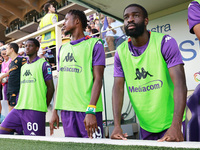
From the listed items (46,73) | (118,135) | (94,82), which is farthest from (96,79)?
(46,73)

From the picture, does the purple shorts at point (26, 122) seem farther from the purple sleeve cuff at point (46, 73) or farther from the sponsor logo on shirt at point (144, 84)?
the sponsor logo on shirt at point (144, 84)

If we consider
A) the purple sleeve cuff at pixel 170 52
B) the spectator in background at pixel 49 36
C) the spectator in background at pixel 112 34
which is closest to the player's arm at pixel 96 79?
the purple sleeve cuff at pixel 170 52

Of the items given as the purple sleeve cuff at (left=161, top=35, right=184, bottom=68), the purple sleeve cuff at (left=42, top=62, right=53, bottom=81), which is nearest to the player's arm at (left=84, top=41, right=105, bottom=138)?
the purple sleeve cuff at (left=161, top=35, right=184, bottom=68)

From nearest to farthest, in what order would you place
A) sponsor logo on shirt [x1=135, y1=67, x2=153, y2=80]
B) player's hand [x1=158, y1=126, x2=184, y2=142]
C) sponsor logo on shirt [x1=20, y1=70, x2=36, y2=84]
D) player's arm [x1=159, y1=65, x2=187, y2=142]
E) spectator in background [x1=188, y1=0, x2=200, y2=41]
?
player's hand [x1=158, y1=126, x2=184, y2=142] < player's arm [x1=159, y1=65, x2=187, y2=142] < spectator in background [x1=188, y1=0, x2=200, y2=41] < sponsor logo on shirt [x1=135, y1=67, x2=153, y2=80] < sponsor logo on shirt [x1=20, y1=70, x2=36, y2=84]

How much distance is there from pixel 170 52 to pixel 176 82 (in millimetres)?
218

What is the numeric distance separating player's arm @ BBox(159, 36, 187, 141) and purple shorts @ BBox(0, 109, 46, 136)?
1796mm

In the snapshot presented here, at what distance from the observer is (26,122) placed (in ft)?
9.35

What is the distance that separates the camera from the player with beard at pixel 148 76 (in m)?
1.66

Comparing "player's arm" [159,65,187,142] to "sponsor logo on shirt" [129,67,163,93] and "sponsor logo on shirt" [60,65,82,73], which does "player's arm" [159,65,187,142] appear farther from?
"sponsor logo on shirt" [60,65,82,73]

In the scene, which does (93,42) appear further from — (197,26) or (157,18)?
(157,18)

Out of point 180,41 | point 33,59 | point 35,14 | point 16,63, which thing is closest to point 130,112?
point 180,41

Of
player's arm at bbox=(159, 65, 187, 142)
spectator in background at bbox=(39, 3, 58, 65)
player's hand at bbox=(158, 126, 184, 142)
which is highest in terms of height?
spectator in background at bbox=(39, 3, 58, 65)

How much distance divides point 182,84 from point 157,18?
1.94m

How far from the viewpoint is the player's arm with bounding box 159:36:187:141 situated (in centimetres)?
144
